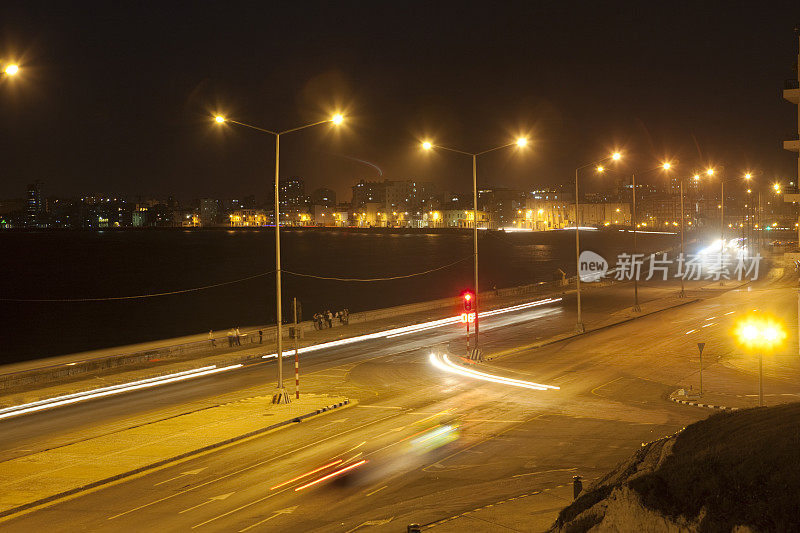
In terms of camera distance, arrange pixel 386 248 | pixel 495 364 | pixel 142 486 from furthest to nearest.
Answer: pixel 386 248, pixel 495 364, pixel 142 486

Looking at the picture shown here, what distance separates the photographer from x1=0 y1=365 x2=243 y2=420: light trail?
23.4 meters

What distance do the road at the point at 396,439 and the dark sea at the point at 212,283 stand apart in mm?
35306

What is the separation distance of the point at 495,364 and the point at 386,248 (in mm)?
164648

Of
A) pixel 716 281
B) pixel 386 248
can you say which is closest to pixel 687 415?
pixel 716 281

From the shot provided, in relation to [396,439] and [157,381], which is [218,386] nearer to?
[157,381]

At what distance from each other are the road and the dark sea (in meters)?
35.3

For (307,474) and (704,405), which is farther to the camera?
(704,405)

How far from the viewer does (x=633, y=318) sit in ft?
153

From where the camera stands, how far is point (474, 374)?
29.2 meters

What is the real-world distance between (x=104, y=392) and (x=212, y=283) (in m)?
86.8

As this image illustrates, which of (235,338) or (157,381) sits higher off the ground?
(235,338)

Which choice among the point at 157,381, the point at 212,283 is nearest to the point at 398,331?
the point at 157,381

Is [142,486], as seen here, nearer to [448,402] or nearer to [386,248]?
[448,402]

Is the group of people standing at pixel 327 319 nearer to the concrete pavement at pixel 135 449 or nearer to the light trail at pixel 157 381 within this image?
the light trail at pixel 157 381
